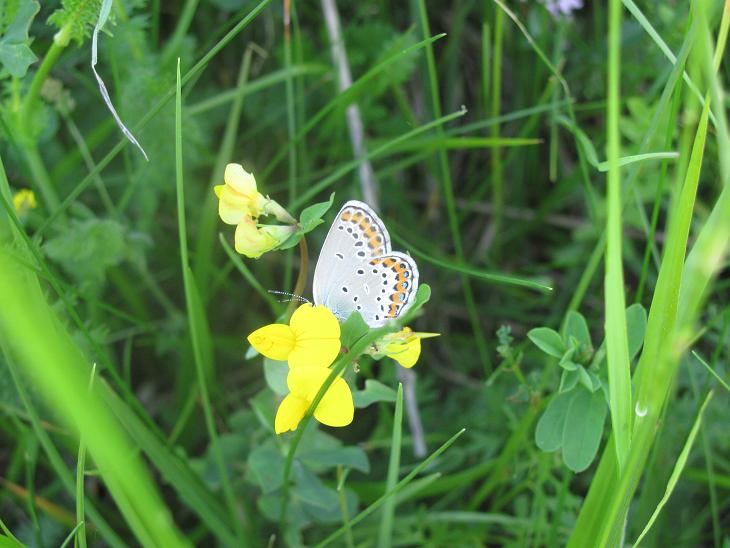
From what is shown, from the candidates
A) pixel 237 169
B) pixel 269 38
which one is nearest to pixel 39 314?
pixel 237 169

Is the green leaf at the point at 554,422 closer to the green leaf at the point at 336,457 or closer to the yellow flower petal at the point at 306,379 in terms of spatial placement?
the green leaf at the point at 336,457

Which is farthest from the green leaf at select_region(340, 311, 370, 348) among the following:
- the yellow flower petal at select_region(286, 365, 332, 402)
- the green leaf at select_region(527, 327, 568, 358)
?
the green leaf at select_region(527, 327, 568, 358)

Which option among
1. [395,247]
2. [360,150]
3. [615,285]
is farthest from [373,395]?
[360,150]

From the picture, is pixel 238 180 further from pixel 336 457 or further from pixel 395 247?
pixel 395 247

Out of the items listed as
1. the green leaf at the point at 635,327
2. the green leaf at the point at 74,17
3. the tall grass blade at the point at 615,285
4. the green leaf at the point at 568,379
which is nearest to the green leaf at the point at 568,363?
the green leaf at the point at 568,379

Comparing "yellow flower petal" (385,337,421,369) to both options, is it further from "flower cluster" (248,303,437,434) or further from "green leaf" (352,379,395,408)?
"green leaf" (352,379,395,408)
